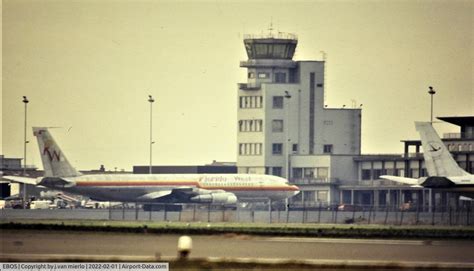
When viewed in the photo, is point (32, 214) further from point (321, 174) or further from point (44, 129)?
point (321, 174)

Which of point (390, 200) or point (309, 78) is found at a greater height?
point (309, 78)

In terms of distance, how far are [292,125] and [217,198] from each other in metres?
40.9

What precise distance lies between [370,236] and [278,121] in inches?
3779

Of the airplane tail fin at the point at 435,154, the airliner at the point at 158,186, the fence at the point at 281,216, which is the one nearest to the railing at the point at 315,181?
the airliner at the point at 158,186

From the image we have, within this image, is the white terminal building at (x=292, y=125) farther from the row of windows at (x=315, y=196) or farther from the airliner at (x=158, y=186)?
the airliner at (x=158, y=186)

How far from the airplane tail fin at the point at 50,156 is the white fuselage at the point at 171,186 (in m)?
1.74

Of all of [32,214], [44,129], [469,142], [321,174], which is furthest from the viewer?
[321,174]

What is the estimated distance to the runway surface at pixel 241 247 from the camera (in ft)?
178

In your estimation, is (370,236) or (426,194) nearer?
(370,236)

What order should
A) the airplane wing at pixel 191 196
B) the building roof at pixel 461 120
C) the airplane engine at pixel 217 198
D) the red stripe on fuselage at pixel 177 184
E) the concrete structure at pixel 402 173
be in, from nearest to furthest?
the airplane engine at pixel 217 198
the airplane wing at pixel 191 196
the red stripe on fuselage at pixel 177 184
the concrete structure at pixel 402 173
the building roof at pixel 461 120

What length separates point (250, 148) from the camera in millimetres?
165125

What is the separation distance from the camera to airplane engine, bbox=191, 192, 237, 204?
126062 millimetres

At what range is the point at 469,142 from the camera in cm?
14012

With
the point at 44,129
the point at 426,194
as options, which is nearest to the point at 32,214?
the point at 44,129
